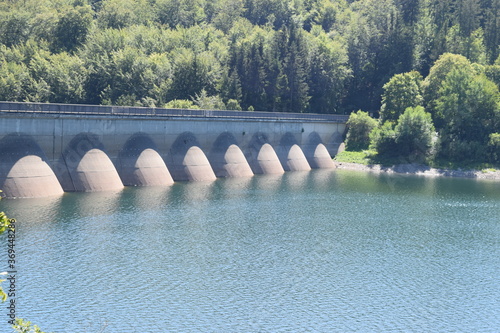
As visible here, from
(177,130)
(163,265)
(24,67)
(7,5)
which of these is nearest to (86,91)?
(24,67)

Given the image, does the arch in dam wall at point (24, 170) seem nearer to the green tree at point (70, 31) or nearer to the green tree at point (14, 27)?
the green tree at point (70, 31)

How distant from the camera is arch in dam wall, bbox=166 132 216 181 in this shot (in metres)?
86.8

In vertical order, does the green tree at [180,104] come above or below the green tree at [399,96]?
below

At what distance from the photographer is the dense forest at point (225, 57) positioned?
11538cm

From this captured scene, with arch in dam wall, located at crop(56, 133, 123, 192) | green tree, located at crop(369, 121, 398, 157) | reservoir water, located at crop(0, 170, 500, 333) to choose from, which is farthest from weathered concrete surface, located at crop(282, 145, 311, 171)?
arch in dam wall, located at crop(56, 133, 123, 192)

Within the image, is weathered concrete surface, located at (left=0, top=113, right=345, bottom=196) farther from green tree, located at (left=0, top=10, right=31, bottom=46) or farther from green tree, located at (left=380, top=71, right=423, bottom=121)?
green tree, located at (left=0, top=10, right=31, bottom=46)

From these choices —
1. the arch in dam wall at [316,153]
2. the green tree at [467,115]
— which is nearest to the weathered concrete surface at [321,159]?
the arch in dam wall at [316,153]

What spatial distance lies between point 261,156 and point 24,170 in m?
42.3

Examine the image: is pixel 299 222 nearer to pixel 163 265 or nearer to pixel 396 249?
pixel 396 249

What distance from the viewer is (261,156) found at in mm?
101562

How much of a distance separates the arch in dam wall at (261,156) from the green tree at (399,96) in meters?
26.2

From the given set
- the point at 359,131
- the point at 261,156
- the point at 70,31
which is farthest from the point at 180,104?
the point at 70,31

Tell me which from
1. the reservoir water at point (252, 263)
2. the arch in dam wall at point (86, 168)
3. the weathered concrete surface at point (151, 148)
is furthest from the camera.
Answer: the arch in dam wall at point (86, 168)

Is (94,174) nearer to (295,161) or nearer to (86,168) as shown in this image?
(86,168)
